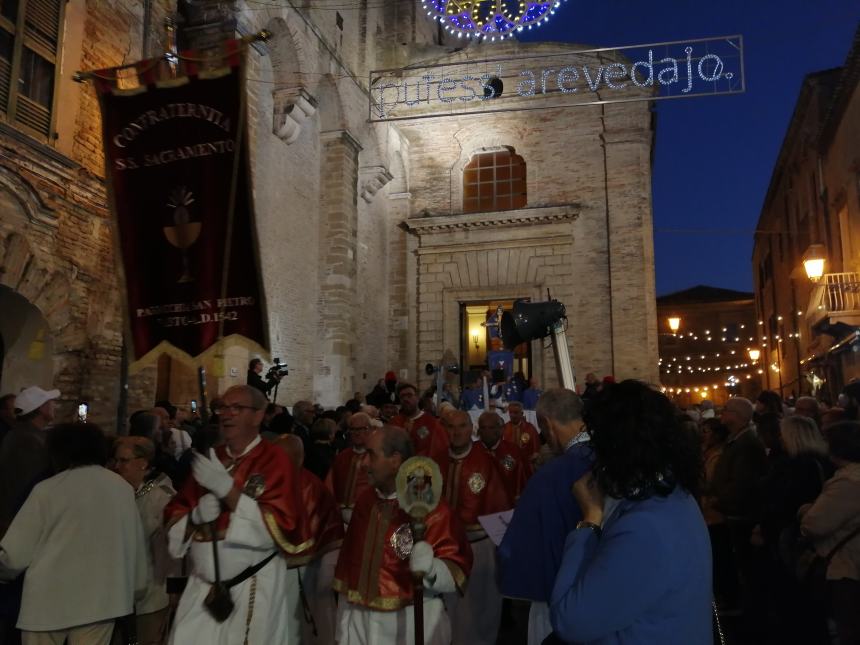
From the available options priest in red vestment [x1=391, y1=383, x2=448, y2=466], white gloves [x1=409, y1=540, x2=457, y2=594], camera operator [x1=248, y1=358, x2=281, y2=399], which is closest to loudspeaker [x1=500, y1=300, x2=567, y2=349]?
priest in red vestment [x1=391, y1=383, x2=448, y2=466]

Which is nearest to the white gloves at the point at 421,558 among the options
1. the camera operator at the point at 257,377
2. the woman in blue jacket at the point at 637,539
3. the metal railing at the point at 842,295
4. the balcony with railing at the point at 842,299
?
the woman in blue jacket at the point at 637,539

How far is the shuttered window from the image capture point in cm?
837

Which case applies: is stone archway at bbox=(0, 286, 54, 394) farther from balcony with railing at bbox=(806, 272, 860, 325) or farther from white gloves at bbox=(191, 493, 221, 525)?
balcony with railing at bbox=(806, 272, 860, 325)

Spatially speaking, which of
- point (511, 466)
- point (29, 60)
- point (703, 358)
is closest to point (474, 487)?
point (511, 466)

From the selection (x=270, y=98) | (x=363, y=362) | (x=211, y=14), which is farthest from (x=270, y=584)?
(x=363, y=362)

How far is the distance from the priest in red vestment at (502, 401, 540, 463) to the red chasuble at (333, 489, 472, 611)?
4816 millimetres

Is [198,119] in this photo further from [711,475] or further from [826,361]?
[826,361]

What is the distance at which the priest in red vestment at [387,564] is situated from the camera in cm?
339

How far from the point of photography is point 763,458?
5961 mm

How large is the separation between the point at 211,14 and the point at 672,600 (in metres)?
13.3

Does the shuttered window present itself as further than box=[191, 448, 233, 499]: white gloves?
Yes

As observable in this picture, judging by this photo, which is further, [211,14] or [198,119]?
[211,14]

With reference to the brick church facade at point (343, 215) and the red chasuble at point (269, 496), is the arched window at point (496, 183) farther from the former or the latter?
the red chasuble at point (269, 496)

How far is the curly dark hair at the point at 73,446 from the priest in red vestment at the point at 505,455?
3.01m
